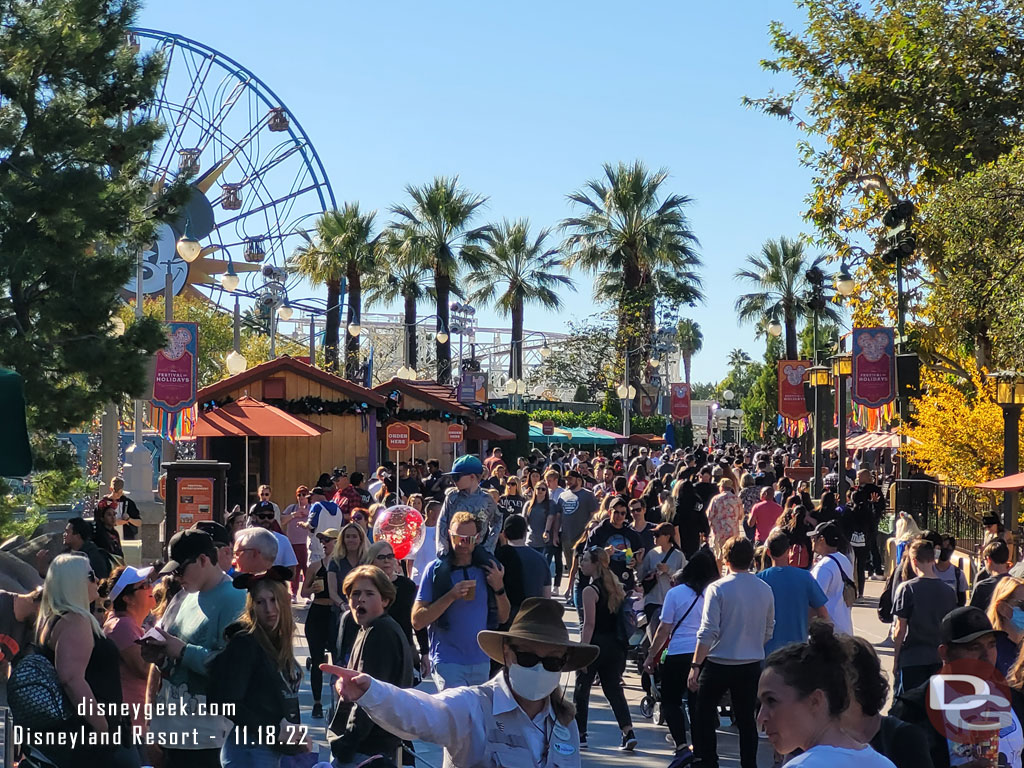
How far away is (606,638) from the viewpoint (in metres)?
9.15

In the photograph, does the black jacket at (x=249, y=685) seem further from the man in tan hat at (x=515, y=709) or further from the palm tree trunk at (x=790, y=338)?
the palm tree trunk at (x=790, y=338)

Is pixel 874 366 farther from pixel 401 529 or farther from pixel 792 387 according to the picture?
pixel 792 387

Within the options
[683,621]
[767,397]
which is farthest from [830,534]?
[767,397]

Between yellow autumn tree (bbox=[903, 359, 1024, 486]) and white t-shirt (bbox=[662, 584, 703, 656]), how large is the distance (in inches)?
599

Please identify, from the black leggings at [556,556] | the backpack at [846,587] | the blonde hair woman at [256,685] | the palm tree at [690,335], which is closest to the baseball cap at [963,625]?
the blonde hair woman at [256,685]

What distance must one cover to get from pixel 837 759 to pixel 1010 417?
15.7 meters

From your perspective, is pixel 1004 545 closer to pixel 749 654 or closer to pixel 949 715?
pixel 749 654

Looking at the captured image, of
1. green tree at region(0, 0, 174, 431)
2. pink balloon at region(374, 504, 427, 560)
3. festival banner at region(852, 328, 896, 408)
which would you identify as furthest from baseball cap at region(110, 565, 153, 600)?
festival banner at region(852, 328, 896, 408)

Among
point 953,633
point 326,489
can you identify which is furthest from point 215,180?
point 953,633

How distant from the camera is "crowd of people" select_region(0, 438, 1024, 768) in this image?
402 centimetres

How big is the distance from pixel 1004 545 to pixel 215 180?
53.1 metres

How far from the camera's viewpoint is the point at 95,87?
1362cm

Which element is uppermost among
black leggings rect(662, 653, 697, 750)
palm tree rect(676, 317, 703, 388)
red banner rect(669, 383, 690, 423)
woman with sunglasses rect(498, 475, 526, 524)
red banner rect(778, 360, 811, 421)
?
palm tree rect(676, 317, 703, 388)

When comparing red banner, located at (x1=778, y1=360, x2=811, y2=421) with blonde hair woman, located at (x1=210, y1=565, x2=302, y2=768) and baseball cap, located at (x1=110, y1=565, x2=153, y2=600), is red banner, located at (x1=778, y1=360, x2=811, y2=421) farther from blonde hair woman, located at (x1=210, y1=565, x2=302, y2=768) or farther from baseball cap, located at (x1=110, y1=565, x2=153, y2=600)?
blonde hair woman, located at (x1=210, y1=565, x2=302, y2=768)
